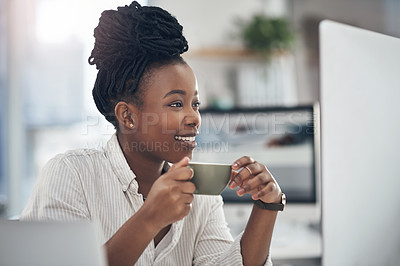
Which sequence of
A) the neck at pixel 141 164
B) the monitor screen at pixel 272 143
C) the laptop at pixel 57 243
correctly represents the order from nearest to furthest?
the laptop at pixel 57 243 < the neck at pixel 141 164 < the monitor screen at pixel 272 143

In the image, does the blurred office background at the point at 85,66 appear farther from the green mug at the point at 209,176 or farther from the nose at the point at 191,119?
the green mug at the point at 209,176

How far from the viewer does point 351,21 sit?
3.38 metres

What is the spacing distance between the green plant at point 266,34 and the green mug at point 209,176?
7.91ft

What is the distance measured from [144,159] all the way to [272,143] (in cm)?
84

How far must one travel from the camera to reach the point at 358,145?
765mm

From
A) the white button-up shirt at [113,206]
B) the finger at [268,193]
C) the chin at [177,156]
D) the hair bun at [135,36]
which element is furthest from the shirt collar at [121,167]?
the finger at [268,193]

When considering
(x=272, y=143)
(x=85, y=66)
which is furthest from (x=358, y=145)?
(x=85, y=66)

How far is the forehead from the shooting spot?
3.34 ft

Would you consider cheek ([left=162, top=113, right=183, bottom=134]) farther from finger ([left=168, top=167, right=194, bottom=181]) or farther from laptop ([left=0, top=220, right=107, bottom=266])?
laptop ([left=0, top=220, right=107, bottom=266])

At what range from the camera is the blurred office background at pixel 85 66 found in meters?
2.63

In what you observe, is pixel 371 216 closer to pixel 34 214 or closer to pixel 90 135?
pixel 34 214

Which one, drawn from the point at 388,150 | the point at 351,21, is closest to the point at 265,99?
the point at 351,21

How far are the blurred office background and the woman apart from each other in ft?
3.45

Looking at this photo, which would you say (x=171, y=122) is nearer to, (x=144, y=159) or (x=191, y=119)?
(x=191, y=119)
